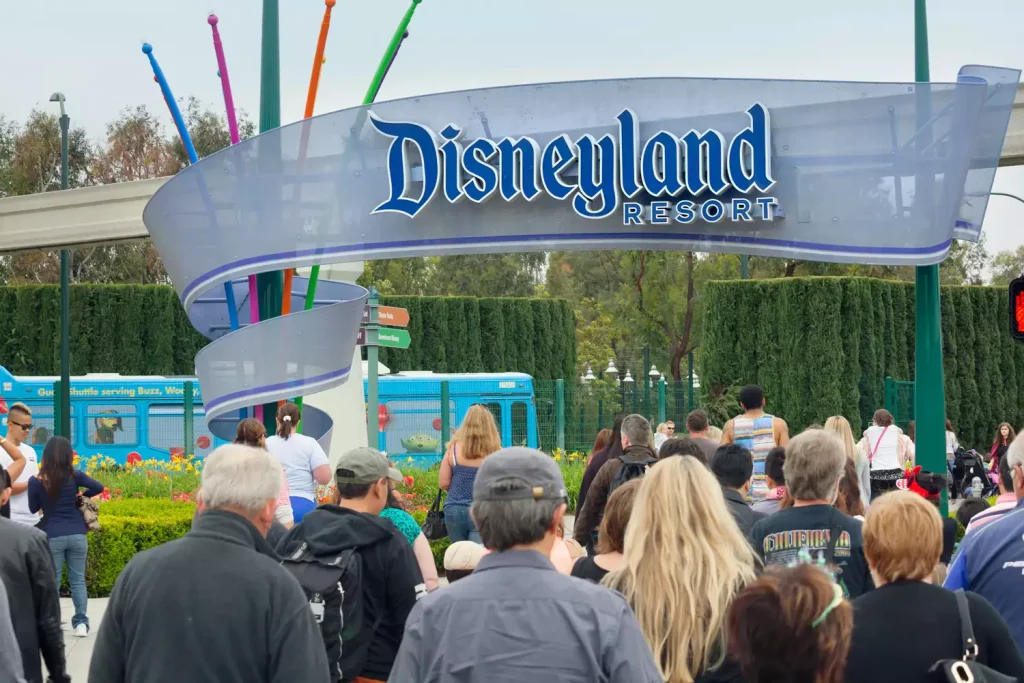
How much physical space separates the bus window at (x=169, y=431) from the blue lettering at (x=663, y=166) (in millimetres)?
16456

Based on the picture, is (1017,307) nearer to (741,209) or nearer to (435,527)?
(741,209)

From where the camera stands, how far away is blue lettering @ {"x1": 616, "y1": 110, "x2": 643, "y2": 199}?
11.7m

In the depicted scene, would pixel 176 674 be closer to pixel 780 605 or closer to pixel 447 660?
pixel 447 660

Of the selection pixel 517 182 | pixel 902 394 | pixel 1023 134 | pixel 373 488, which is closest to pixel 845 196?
pixel 1023 134

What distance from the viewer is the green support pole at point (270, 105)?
35.8 ft

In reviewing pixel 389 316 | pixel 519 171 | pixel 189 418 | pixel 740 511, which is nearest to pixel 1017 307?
pixel 519 171

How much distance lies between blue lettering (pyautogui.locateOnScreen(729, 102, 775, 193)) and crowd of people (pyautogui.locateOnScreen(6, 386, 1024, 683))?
6.62 meters

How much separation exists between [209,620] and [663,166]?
8.90 m

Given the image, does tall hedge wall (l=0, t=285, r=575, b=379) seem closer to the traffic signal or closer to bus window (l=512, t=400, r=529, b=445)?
bus window (l=512, t=400, r=529, b=445)

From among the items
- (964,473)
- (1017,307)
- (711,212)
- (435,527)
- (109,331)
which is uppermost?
(711,212)

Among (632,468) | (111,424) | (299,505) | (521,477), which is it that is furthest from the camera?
(111,424)

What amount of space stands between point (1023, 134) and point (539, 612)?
10.5 metres

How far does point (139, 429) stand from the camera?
26156mm

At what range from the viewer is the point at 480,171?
1177 cm
